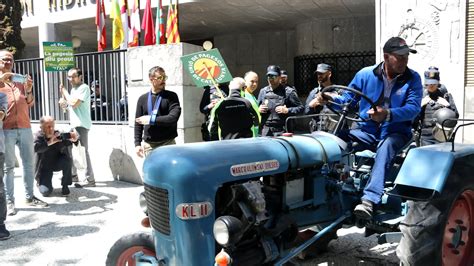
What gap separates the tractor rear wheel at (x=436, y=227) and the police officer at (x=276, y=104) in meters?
3.14

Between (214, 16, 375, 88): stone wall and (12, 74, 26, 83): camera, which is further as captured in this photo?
(214, 16, 375, 88): stone wall

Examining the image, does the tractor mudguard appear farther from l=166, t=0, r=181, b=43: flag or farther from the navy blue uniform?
l=166, t=0, r=181, b=43: flag

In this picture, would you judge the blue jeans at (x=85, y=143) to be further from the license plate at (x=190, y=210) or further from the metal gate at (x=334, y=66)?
the metal gate at (x=334, y=66)

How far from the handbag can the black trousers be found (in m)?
0.61

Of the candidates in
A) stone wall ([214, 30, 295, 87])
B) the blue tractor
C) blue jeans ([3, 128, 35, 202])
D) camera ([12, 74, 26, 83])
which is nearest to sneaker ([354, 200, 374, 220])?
the blue tractor

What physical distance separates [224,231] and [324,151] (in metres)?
1.16

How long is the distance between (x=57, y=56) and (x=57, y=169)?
2.37 m

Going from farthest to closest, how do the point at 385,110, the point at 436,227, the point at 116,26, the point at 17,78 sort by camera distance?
the point at 116,26
the point at 17,78
the point at 385,110
the point at 436,227

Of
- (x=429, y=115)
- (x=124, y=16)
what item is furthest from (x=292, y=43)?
(x=429, y=115)

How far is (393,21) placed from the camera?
888cm

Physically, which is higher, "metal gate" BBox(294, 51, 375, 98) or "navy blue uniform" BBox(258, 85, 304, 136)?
"metal gate" BBox(294, 51, 375, 98)

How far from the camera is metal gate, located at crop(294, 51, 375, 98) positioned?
12.8m

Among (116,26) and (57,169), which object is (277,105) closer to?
(57,169)

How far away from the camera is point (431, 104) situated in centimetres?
600
